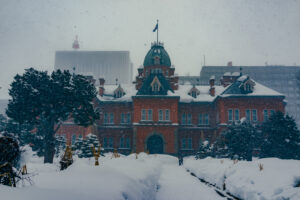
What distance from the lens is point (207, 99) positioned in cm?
3962

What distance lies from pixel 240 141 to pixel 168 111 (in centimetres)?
1185

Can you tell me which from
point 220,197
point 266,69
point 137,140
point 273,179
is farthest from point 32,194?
point 266,69

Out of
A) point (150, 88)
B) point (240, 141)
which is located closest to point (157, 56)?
point (150, 88)

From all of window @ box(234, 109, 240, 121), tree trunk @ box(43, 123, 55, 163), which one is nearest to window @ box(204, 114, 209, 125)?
window @ box(234, 109, 240, 121)

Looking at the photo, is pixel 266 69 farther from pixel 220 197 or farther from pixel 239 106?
pixel 220 197

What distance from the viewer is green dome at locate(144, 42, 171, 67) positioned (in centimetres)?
4369

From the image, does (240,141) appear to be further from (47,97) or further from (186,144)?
(47,97)

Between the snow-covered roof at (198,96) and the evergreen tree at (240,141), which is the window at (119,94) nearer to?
the snow-covered roof at (198,96)

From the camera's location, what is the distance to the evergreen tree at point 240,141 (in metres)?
26.7

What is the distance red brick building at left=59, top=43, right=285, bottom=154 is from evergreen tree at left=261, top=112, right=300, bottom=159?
23.8 ft

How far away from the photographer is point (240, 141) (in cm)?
2691

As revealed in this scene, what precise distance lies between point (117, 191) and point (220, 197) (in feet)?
21.1

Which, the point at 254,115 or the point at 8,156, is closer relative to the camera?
the point at 8,156

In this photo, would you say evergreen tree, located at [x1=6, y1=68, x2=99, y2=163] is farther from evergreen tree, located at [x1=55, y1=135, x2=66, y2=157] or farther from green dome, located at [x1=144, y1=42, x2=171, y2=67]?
green dome, located at [x1=144, y1=42, x2=171, y2=67]
